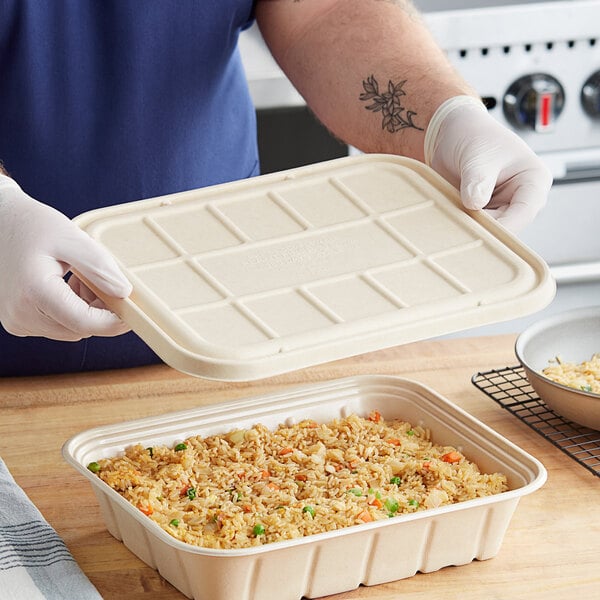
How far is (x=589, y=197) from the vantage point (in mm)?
2852

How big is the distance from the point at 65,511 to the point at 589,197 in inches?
73.5

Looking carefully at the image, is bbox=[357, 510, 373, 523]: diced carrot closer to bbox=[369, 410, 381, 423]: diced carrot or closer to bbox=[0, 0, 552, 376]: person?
bbox=[369, 410, 381, 423]: diced carrot

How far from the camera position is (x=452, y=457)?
141 cm

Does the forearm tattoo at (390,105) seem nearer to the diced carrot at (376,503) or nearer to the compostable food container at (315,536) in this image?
the compostable food container at (315,536)

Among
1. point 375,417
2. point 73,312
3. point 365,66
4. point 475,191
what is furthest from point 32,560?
point 365,66

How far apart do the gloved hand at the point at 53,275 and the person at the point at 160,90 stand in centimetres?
52

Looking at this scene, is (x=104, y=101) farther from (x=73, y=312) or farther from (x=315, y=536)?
(x=315, y=536)

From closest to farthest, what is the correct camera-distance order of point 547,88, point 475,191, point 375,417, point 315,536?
point 315,536 → point 475,191 → point 375,417 → point 547,88

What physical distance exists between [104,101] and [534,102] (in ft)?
4.21

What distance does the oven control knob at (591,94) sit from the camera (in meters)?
2.81

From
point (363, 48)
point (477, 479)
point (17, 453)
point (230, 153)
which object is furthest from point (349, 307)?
point (230, 153)

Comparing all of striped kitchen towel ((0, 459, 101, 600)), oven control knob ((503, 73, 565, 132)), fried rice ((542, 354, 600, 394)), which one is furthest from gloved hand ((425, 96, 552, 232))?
oven control knob ((503, 73, 565, 132))

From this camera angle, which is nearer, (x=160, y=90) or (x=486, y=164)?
(x=486, y=164)

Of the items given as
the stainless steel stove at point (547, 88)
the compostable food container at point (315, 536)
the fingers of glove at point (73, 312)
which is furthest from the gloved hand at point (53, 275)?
the stainless steel stove at point (547, 88)
